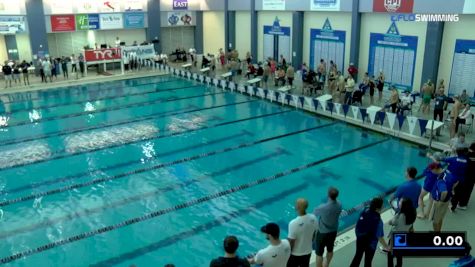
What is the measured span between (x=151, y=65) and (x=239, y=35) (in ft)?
16.1

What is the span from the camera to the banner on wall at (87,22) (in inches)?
829

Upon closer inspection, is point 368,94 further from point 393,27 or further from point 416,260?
point 416,260

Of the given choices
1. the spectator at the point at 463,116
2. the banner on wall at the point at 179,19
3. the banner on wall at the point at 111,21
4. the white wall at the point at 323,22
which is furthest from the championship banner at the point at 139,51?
the spectator at the point at 463,116

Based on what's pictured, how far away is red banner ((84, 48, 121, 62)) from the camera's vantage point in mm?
19425

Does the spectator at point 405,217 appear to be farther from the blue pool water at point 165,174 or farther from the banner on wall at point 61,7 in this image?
the banner on wall at point 61,7

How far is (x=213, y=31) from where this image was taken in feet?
80.6

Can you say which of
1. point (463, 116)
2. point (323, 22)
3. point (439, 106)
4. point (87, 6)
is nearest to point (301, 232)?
point (463, 116)

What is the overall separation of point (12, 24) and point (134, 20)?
5961 mm

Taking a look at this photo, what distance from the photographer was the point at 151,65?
70.6ft

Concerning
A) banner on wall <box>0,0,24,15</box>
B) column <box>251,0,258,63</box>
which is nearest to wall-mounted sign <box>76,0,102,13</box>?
banner on wall <box>0,0,24,15</box>

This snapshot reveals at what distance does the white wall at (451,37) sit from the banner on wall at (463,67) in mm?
142

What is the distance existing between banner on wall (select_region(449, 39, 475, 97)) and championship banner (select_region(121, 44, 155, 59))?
14.0m

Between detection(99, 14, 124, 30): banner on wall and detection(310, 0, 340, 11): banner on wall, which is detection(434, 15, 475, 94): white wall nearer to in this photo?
detection(310, 0, 340, 11): banner on wall

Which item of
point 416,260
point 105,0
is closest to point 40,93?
point 105,0
